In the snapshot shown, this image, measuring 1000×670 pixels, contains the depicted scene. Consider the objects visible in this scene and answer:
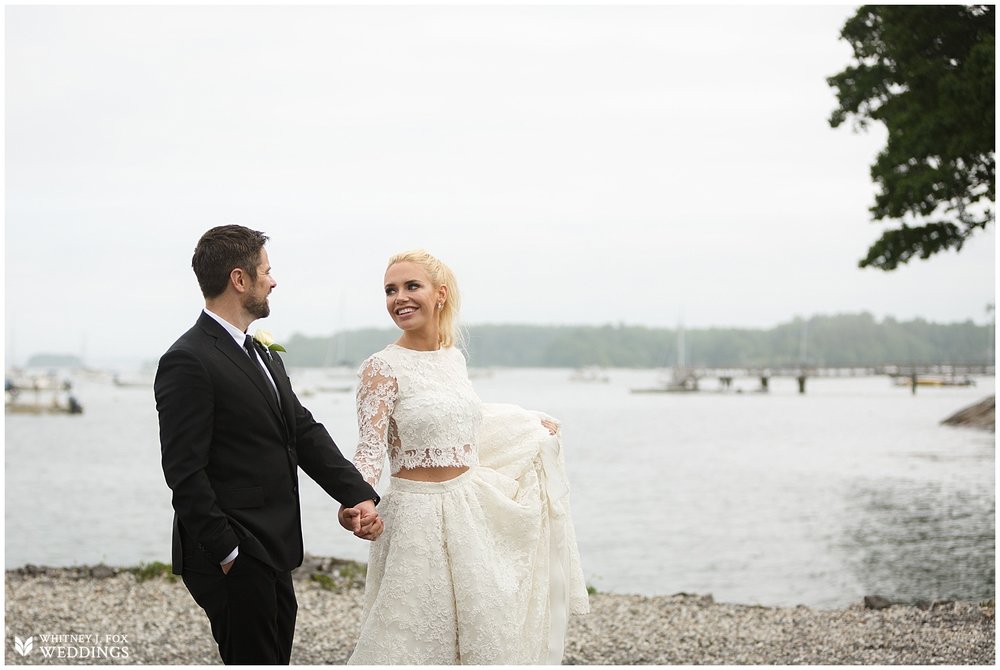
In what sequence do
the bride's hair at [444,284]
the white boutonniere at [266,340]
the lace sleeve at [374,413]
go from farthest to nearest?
the bride's hair at [444,284]
the lace sleeve at [374,413]
the white boutonniere at [266,340]

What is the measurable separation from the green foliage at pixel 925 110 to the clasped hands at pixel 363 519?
992cm

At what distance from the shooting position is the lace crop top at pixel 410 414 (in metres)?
4.00

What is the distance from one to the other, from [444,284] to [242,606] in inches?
60.2

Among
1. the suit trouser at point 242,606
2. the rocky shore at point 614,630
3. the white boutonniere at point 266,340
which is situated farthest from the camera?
the rocky shore at point 614,630

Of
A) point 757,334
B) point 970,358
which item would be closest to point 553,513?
point 970,358

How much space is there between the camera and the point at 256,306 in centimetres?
360

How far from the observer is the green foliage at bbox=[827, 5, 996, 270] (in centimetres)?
1210

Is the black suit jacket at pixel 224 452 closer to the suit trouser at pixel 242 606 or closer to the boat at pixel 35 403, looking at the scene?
the suit trouser at pixel 242 606

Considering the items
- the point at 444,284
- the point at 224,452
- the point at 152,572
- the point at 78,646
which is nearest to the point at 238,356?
the point at 224,452

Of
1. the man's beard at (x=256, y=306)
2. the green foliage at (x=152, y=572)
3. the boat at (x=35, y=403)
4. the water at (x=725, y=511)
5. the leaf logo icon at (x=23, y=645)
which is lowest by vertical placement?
the boat at (x=35, y=403)

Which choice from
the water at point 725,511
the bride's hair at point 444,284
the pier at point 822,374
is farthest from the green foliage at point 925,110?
the pier at point 822,374

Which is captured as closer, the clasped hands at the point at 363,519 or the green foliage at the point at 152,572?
the clasped hands at the point at 363,519

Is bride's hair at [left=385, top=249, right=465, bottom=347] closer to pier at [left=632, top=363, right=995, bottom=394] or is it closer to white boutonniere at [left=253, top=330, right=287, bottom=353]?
white boutonniere at [left=253, top=330, right=287, bottom=353]

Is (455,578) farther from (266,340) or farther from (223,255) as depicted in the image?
(223,255)
